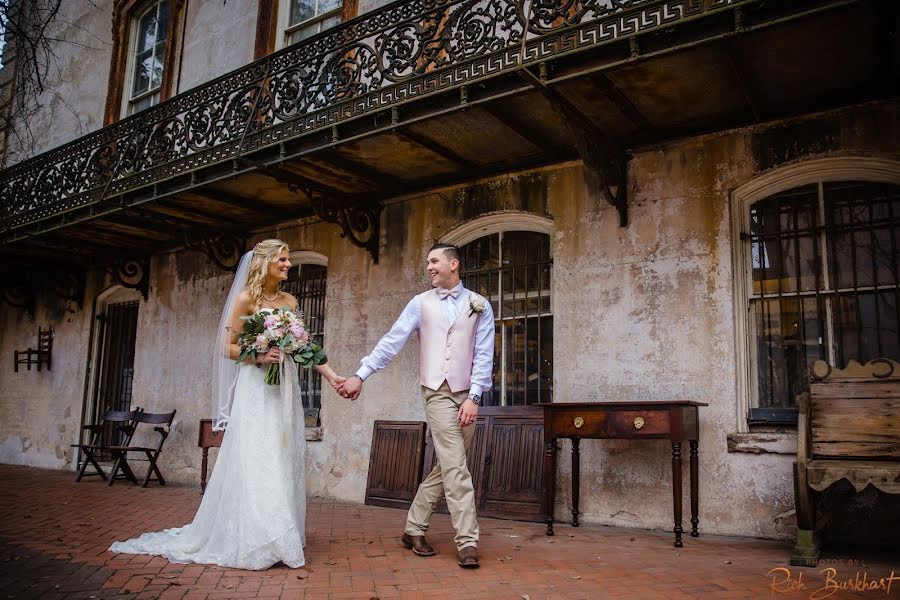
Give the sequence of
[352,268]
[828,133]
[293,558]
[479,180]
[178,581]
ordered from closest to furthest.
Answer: [178,581] < [293,558] < [828,133] < [479,180] < [352,268]

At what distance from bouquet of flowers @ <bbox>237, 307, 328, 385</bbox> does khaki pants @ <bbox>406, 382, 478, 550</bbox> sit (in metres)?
0.94

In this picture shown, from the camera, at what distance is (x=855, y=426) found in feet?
16.3

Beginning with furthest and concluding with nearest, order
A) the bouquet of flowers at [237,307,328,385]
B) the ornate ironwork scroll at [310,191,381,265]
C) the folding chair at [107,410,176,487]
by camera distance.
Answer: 1. the folding chair at [107,410,176,487]
2. the ornate ironwork scroll at [310,191,381,265]
3. the bouquet of flowers at [237,307,328,385]

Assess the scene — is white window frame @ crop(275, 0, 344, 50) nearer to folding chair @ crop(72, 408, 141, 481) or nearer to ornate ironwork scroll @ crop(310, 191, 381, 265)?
ornate ironwork scroll @ crop(310, 191, 381, 265)

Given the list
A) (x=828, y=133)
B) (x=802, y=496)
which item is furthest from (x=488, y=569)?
(x=828, y=133)

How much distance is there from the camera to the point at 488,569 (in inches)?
180

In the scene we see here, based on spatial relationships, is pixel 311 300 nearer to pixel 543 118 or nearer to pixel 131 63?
pixel 543 118

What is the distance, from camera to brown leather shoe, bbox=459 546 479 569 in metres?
4.54

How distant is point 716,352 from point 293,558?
398cm

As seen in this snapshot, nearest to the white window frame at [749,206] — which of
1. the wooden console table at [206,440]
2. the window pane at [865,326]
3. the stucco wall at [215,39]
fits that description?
the window pane at [865,326]

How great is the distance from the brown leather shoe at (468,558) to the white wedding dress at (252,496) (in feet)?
3.44

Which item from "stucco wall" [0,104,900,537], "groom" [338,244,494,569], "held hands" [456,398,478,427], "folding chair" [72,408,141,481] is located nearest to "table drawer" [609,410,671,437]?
"stucco wall" [0,104,900,537]

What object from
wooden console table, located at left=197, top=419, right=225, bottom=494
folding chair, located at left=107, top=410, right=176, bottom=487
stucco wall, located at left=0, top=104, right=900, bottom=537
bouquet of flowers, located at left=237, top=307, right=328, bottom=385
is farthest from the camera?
folding chair, located at left=107, top=410, right=176, bottom=487

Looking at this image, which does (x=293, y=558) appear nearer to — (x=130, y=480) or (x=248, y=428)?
(x=248, y=428)
